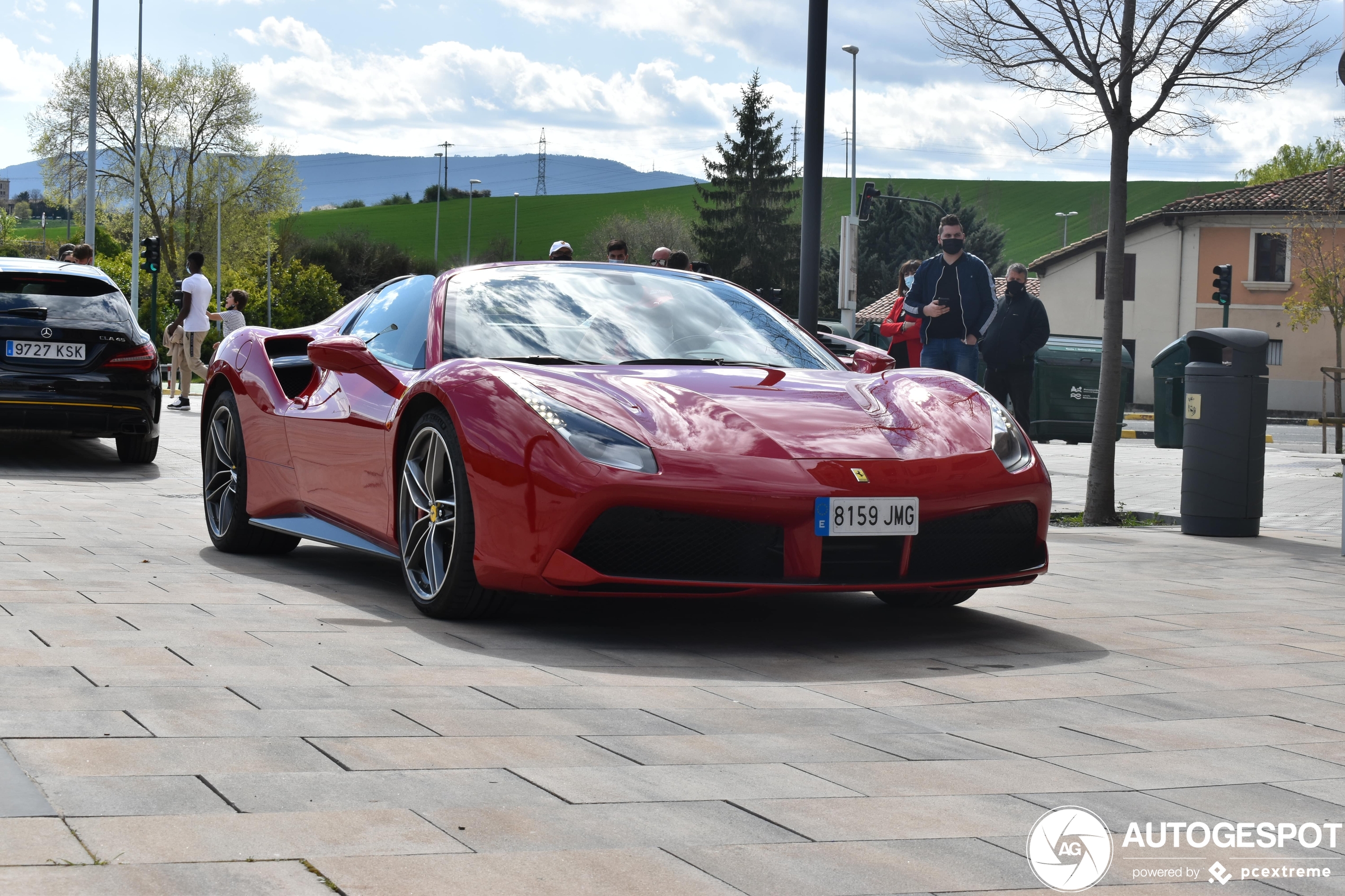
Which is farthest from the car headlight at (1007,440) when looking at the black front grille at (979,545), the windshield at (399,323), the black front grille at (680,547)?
the windshield at (399,323)

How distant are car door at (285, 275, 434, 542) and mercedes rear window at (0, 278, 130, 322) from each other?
5.98 meters

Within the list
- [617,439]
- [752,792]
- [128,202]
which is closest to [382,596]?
[617,439]

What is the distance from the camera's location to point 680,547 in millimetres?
4816

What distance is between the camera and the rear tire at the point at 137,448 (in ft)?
39.8

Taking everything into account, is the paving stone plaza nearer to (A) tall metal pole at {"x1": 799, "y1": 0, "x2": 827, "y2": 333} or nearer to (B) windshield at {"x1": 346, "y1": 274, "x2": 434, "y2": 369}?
(B) windshield at {"x1": 346, "y1": 274, "x2": 434, "y2": 369}

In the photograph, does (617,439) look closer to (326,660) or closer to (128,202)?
(326,660)

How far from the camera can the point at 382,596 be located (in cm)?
591

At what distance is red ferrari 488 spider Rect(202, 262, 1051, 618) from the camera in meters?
4.81

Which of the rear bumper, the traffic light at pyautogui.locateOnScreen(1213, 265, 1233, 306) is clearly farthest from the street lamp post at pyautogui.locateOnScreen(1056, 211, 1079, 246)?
the rear bumper

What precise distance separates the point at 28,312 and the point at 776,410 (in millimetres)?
8263

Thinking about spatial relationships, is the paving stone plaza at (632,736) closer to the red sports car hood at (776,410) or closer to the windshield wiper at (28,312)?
the red sports car hood at (776,410)

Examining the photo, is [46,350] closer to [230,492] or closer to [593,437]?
[230,492]

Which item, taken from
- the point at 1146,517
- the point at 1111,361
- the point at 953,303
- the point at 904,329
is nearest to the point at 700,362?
the point at 1111,361

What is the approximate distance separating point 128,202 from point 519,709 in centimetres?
7916
